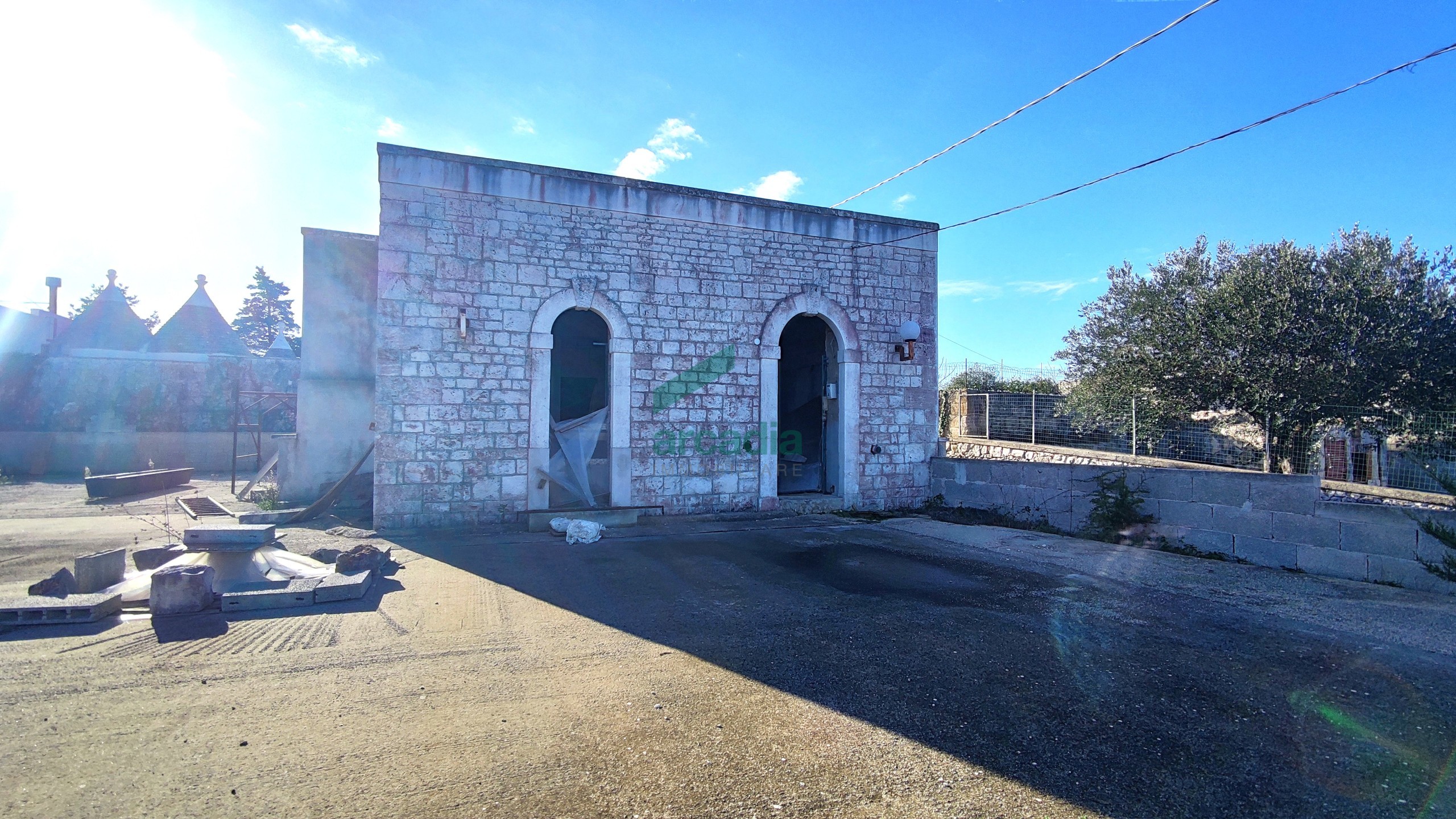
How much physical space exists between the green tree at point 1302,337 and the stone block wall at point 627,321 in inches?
307

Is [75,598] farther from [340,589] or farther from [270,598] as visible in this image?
[340,589]

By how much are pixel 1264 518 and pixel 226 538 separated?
9.96 metres

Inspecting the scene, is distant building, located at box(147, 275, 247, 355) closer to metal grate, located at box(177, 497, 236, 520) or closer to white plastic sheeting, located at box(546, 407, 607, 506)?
metal grate, located at box(177, 497, 236, 520)

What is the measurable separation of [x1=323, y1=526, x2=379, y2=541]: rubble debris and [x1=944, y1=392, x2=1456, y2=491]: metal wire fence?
13.3m

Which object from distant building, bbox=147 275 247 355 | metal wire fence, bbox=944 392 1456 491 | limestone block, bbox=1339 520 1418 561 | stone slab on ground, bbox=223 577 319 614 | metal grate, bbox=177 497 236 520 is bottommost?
metal grate, bbox=177 497 236 520

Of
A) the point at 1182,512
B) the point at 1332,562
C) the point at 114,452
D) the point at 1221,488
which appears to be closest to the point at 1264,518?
the point at 1221,488

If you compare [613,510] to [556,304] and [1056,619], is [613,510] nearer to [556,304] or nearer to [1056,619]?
[556,304]

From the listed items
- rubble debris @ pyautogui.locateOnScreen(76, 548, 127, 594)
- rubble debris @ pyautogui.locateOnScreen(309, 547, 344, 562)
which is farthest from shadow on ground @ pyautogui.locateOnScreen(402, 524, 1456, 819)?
rubble debris @ pyautogui.locateOnScreen(76, 548, 127, 594)

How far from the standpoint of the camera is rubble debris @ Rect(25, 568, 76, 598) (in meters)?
4.98

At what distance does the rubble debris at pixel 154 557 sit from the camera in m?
5.88

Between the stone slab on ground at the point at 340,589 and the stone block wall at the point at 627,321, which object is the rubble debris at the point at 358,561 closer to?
the stone slab on ground at the point at 340,589

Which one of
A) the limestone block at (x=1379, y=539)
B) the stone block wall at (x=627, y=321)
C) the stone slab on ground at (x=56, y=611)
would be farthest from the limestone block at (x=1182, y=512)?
the stone slab on ground at (x=56, y=611)

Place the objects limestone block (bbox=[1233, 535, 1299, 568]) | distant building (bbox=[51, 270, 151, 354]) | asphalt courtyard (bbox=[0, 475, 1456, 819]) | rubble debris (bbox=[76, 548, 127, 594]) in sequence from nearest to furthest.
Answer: asphalt courtyard (bbox=[0, 475, 1456, 819]), rubble debris (bbox=[76, 548, 127, 594]), limestone block (bbox=[1233, 535, 1299, 568]), distant building (bbox=[51, 270, 151, 354])

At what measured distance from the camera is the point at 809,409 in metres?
13.8
